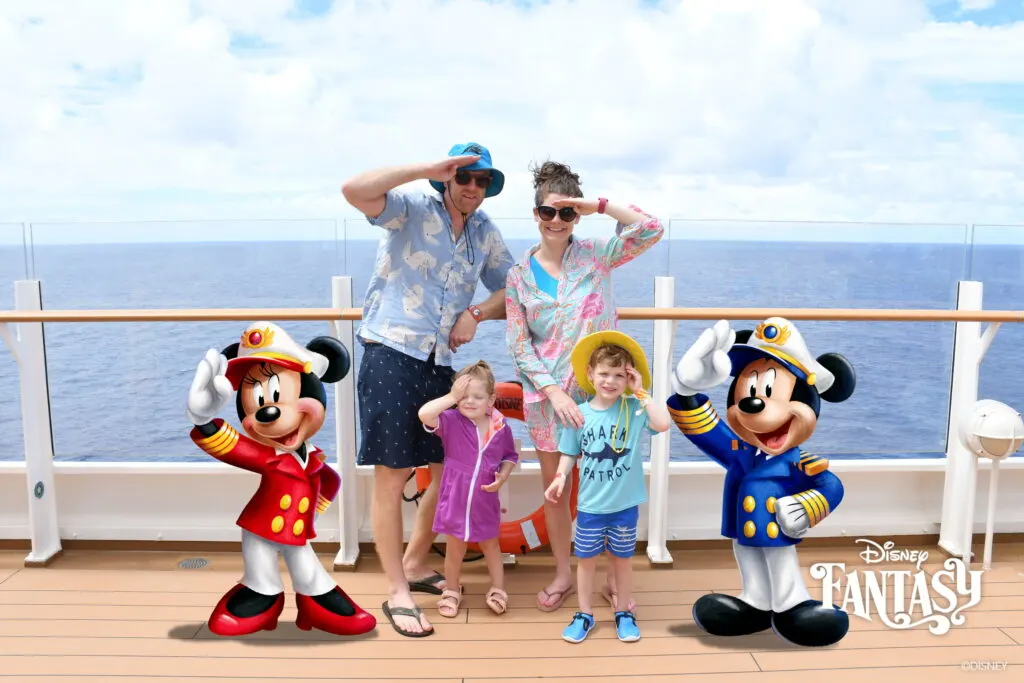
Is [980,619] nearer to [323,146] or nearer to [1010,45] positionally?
[323,146]

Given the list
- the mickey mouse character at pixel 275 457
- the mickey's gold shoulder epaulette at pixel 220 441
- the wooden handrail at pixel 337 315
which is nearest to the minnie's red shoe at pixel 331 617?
the mickey mouse character at pixel 275 457

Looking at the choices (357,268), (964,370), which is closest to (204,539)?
(357,268)

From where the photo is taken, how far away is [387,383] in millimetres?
2355

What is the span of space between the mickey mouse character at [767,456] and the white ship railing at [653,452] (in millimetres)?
399

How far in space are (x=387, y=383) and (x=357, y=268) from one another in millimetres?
880

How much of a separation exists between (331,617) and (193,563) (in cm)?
82

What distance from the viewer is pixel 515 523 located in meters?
2.78

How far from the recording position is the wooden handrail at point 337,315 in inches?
99.5

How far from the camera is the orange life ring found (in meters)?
2.72

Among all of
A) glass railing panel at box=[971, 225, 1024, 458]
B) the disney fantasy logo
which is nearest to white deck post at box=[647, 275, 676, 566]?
the disney fantasy logo

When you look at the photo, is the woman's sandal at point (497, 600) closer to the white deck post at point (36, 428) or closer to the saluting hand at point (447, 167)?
the saluting hand at point (447, 167)

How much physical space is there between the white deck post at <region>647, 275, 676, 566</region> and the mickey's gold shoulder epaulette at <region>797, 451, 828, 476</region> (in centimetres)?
65

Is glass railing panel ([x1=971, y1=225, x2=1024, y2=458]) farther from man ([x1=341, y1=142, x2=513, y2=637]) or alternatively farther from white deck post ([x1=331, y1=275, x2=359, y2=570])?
white deck post ([x1=331, y1=275, x2=359, y2=570])

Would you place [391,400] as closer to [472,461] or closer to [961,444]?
[472,461]
